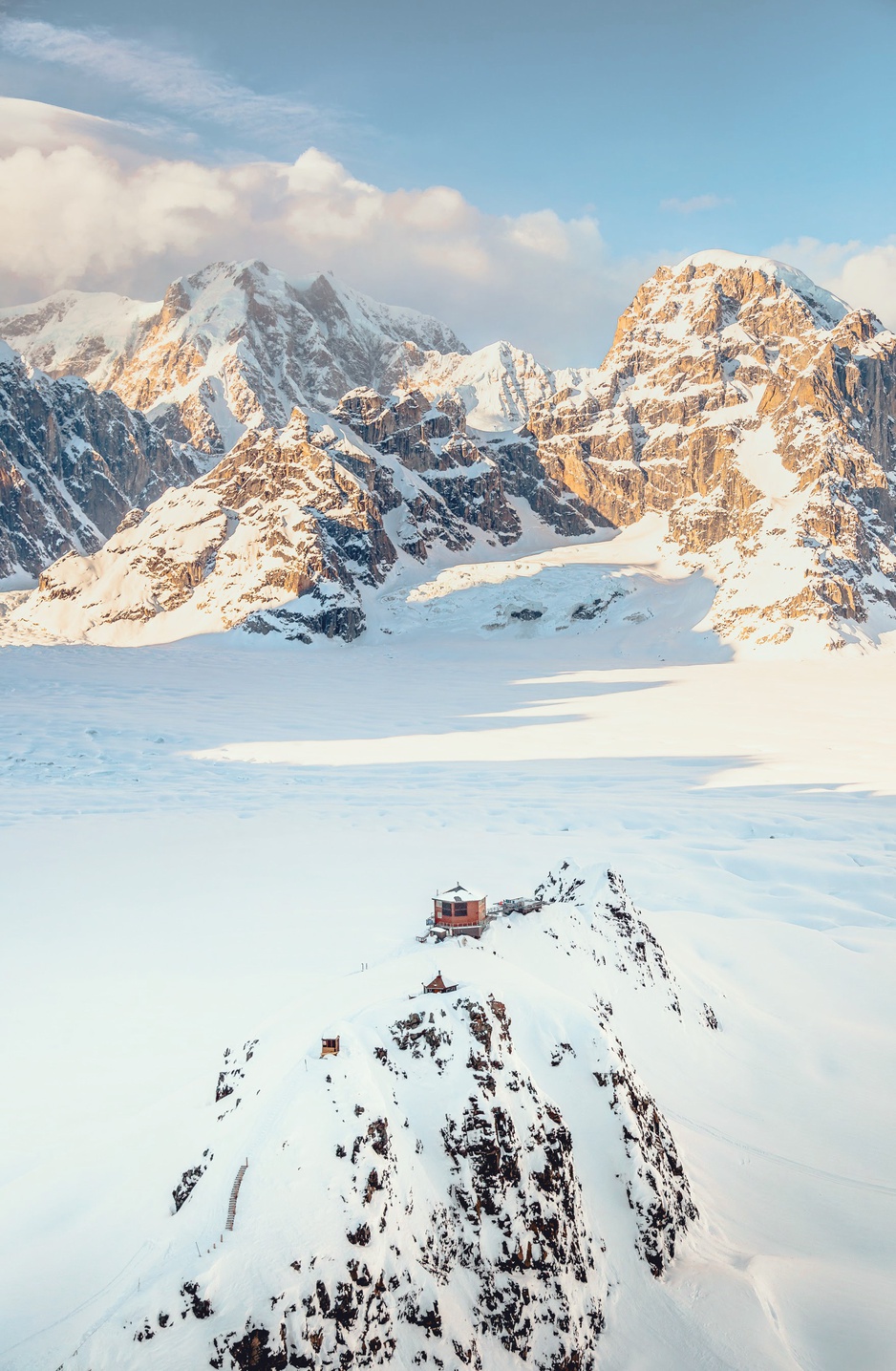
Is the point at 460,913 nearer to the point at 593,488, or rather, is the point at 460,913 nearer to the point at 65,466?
the point at 593,488

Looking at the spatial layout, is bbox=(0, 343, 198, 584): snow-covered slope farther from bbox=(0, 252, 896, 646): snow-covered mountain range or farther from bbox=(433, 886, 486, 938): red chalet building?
bbox=(433, 886, 486, 938): red chalet building

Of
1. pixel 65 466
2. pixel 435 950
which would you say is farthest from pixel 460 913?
pixel 65 466

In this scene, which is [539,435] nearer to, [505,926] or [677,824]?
[677,824]

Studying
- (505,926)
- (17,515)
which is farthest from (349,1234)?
(17,515)

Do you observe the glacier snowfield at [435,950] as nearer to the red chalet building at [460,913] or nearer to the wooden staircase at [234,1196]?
the red chalet building at [460,913]

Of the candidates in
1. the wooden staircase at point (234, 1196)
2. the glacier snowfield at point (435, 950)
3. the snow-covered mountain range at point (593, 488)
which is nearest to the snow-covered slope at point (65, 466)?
the snow-covered mountain range at point (593, 488)

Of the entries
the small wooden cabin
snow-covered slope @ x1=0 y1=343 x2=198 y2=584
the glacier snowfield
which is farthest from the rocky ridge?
snow-covered slope @ x1=0 y1=343 x2=198 y2=584
